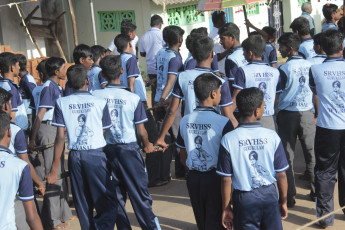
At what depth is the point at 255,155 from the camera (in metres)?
4.17

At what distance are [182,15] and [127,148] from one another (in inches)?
496

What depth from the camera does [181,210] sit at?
6.46 m

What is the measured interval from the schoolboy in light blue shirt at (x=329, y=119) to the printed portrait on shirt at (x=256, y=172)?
1.61 meters

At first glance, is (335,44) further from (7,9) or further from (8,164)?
(7,9)

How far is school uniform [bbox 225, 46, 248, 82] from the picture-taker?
6727 millimetres

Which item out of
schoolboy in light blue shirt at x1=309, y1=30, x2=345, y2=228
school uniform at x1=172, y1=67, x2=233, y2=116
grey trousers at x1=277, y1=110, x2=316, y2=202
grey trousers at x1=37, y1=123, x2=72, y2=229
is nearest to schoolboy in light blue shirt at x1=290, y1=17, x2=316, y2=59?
grey trousers at x1=277, y1=110, x2=316, y2=202

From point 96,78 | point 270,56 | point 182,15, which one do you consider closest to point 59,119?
point 96,78

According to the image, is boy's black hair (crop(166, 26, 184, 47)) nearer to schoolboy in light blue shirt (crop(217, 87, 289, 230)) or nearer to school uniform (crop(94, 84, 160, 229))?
school uniform (crop(94, 84, 160, 229))

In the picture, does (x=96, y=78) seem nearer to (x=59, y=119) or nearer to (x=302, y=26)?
(x=59, y=119)

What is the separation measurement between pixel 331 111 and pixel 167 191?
2666 millimetres

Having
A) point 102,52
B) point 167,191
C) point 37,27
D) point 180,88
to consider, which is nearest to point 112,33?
point 37,27

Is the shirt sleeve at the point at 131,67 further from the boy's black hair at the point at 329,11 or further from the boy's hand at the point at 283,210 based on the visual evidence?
the boy's black hair at the point at 329,11

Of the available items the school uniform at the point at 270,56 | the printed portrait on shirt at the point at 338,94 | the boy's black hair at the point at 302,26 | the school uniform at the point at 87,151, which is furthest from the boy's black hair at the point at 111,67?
the boy's black hair at the point at 302,26

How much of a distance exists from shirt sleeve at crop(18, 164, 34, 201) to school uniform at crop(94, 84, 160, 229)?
5.07ft
